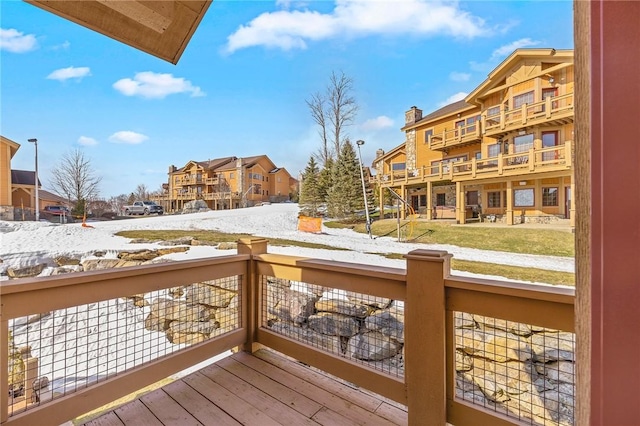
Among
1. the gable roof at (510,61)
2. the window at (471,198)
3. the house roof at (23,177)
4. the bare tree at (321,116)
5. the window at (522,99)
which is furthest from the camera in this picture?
the window at (471,198)

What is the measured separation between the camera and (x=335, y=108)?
28.6 ft

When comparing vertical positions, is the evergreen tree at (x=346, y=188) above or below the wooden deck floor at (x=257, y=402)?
above

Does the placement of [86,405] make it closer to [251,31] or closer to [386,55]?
[251,31]

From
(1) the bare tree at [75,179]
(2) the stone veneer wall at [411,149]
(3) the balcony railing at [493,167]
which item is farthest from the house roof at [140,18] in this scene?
(2) the stone veneer wall at [411,149]

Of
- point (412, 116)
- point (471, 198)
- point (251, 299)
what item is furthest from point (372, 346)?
point (412, 116)

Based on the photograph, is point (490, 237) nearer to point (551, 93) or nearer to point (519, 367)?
point (551, 93)

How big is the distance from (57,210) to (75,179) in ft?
3.06

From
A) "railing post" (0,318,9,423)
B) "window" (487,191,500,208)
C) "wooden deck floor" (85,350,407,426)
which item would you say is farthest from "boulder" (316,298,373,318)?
"window" (487,191,500,208)

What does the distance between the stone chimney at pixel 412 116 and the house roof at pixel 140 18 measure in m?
10.2

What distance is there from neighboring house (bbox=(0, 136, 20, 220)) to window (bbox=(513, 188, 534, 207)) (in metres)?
10.6

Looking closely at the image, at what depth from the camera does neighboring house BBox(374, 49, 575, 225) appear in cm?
701

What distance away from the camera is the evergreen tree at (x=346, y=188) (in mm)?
11641

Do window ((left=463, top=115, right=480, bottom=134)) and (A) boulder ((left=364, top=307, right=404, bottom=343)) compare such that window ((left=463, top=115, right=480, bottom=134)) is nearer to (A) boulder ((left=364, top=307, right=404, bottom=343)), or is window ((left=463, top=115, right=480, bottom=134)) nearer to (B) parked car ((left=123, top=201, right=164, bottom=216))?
(A) boulder ((left=364, top=307, right=404, bottom=343))

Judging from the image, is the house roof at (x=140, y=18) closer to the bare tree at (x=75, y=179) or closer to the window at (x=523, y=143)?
the bare tree at (x=75, y=179)
